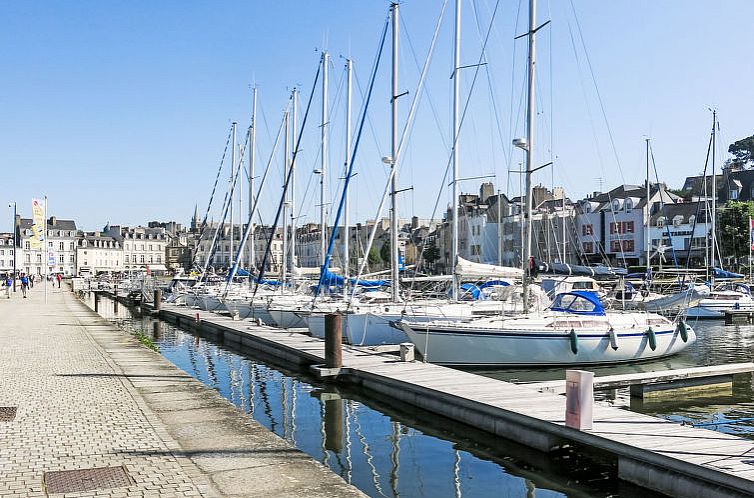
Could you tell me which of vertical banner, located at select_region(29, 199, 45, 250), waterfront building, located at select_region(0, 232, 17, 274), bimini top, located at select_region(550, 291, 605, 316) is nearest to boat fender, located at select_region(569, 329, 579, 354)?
bimini top, located at select_region(550, 291, 605, 316)

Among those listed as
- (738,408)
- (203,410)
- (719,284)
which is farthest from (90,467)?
(719,284)

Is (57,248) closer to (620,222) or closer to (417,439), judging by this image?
(620,222)

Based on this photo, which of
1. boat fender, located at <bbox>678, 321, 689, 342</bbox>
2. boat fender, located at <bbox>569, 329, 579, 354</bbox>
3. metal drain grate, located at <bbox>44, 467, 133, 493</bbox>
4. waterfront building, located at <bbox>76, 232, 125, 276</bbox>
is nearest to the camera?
metal drain grate, located at <bbox>44, 467, 133, 493</bbox>

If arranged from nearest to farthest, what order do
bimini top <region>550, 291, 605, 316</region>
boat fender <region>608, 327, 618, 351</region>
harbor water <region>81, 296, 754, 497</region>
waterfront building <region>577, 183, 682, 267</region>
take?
1. harbor water <region>81, 296, 754, 497</region>
2. boat fender <region>608, 327, 618, 351</region>
3. bimini top <region>550, 291, 605, 316</region>
4. waterfront building <region>577, 183, 682, 267</region>

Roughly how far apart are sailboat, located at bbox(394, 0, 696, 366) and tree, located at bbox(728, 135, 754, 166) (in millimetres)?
136206

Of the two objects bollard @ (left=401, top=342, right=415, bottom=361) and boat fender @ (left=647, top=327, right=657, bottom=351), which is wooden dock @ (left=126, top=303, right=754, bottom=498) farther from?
boat fender @ (left=647, top=327, right=657, bottom=351)

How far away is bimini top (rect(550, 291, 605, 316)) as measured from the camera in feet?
85.0

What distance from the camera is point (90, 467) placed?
10133mm

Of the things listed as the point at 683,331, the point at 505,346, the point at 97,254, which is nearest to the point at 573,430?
the point at 505,346

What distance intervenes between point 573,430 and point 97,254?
196 m

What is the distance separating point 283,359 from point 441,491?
14893 mm

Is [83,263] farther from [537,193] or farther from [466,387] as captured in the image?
[466,387]

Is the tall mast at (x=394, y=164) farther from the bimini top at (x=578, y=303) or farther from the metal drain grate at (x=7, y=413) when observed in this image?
the metal drain grate at (x=7, y=413)

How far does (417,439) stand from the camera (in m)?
15.1
